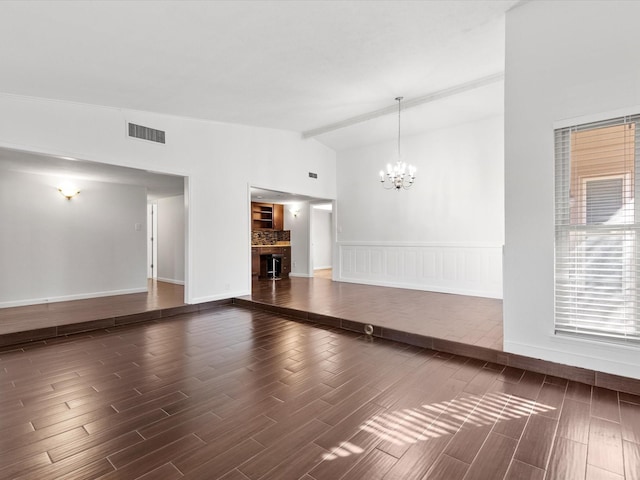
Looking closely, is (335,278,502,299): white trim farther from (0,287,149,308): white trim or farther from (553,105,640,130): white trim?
(0,287,149,308): white trim

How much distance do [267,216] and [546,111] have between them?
7780 millimetres

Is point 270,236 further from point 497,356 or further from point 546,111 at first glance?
point 546,111

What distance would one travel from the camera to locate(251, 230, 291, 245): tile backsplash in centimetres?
989

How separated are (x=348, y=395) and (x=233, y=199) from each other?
4.40 metres

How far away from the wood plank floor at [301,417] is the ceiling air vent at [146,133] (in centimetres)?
301

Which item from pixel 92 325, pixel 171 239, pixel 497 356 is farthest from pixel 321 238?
pixel 497 356

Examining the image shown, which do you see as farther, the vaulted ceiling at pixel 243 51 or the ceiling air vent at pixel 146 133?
the ceiling air vent at pixel 146 133

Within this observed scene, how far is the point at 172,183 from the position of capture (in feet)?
21.5

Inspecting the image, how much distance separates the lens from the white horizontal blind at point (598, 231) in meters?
2.70

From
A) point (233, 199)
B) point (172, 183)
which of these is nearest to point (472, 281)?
point (233, 199)

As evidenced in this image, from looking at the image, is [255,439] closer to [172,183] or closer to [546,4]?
[546,4]

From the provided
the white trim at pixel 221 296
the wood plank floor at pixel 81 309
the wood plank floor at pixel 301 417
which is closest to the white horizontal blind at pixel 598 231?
the wood plank floor at pixel 301 417

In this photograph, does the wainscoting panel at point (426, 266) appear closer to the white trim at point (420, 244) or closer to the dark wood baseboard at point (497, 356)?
the white trim at point (420, 244)

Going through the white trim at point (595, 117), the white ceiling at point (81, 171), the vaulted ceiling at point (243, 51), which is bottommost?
the white trim at point (595, 117)
